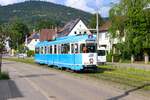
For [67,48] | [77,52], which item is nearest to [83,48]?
[77,52]

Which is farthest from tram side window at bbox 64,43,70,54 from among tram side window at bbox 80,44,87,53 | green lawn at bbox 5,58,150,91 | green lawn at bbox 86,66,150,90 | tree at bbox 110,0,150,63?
tree at bbox 110,0,150,63

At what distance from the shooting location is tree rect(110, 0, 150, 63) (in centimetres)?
6888

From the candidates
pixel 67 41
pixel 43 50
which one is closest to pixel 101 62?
pixel 43 50

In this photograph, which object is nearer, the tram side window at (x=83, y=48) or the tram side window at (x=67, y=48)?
the tram side window at (x=83, y=48)

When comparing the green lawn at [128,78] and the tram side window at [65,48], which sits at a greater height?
the tram side window at [65,48]

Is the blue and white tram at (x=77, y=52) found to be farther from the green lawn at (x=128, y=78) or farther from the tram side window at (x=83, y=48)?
the green lawn at (x=128, y=78)

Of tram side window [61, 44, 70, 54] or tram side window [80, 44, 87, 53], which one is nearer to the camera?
tram side window [80, 44, 87, 53]

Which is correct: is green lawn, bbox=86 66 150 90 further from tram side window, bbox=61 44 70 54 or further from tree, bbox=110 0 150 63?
tree, bbox=110 0 150 63

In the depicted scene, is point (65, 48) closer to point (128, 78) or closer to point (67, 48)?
point (67, 48)

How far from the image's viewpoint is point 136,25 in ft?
230

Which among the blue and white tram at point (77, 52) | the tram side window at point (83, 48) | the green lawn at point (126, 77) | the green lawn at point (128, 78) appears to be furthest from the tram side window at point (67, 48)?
the green lawn at point (128, 78)

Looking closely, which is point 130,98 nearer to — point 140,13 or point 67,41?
point 67,41

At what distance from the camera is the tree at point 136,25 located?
6888cm

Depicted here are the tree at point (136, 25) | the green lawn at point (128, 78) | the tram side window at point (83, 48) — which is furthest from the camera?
the tree at point (136, 25)
